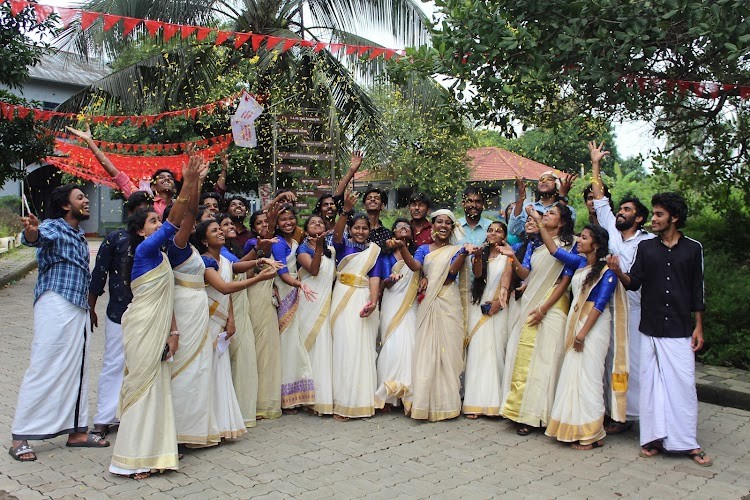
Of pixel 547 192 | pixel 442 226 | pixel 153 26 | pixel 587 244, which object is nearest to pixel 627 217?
pixel 587 244

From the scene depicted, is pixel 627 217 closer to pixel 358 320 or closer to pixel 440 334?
pixel 440 334

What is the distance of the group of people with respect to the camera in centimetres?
445

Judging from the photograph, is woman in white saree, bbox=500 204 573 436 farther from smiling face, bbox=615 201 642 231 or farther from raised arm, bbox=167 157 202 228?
raised arm, bbox=167 157 202 228

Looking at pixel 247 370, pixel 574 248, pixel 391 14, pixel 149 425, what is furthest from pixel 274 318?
pixel 391 14

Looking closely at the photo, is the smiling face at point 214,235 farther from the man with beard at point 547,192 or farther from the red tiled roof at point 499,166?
the red tiled roof at point 499,166

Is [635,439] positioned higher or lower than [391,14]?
lower

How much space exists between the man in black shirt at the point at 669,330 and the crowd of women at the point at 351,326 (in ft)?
0.65

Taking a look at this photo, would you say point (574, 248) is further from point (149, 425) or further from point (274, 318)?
point (149, 425)

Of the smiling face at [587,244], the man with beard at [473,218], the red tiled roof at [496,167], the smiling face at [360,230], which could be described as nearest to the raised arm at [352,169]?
the smiling face at [360,230]

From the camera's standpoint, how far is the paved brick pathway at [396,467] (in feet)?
13.4

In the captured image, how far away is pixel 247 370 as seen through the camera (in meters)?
5.32

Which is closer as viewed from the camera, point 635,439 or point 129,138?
point 635,439

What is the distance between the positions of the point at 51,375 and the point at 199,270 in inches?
48.2

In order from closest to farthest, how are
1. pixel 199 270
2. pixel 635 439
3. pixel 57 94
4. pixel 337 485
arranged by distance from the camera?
pixel 337 485
pixel 199 270
pixel 635 439
pixel 57 94
